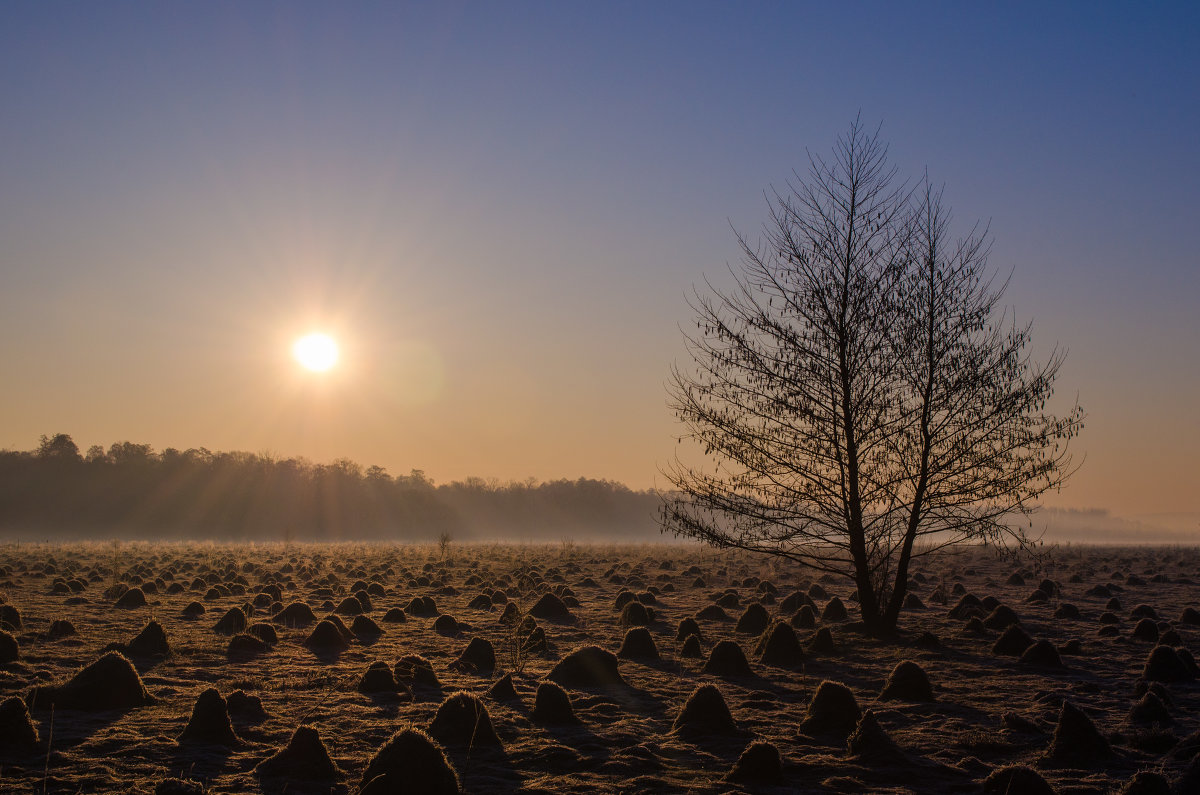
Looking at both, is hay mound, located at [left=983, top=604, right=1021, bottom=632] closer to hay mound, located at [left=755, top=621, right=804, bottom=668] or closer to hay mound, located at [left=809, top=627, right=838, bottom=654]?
hay mound, located at [left=809, top=627, right=838, bottom=654]

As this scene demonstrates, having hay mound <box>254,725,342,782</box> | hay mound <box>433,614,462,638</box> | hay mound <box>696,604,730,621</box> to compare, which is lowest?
hay mound <box>696,604,730,621</box>

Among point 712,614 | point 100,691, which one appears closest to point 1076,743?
point 100,691

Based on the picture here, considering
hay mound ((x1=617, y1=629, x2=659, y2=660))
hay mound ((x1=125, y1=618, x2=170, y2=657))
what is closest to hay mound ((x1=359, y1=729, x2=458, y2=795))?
hay mound ((x1=617, y1=629, x2=659, y2=660))

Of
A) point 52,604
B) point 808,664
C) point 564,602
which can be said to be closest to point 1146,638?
point 808,664

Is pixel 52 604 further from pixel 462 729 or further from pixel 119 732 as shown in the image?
pixel 462 729

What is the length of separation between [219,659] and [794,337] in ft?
35.3

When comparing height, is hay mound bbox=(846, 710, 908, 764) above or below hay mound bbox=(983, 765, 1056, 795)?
below

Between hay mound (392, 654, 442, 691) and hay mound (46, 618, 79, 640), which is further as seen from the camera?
hay mound (46, 618, 79, 640)

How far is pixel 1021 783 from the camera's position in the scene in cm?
580

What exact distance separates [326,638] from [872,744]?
8.90 m

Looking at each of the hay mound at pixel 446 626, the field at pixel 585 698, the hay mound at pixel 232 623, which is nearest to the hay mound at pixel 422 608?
the field at pixel 585 698

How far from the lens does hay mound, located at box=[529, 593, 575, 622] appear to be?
1664 cm

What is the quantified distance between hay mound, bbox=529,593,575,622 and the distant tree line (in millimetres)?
48906

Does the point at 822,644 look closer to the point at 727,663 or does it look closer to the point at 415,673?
the point at 727,663
